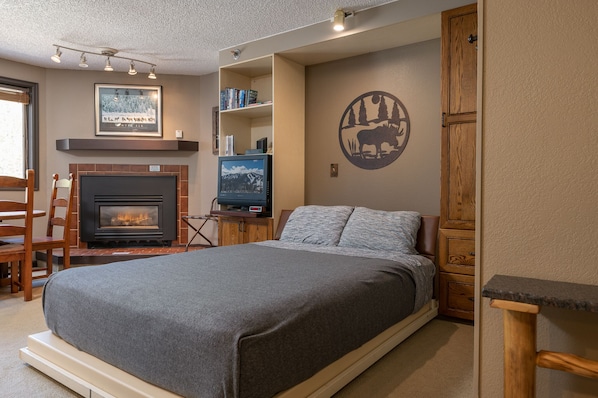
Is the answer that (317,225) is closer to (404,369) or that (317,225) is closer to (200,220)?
(404,369)

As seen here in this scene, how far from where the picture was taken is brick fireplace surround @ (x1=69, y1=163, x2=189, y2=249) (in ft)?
17.6

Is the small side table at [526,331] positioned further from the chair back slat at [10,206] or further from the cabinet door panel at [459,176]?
the chair back slat at [10,206]

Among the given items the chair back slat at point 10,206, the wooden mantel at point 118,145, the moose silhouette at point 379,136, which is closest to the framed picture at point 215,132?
the wooden mantel at point 118,145

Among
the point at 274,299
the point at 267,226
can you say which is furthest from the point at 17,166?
the point at 274,299

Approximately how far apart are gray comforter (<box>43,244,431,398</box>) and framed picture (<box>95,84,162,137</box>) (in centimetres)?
346

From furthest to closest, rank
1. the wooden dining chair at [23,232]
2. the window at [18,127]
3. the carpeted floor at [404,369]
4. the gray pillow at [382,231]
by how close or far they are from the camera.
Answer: the window at [18,127] < the wooden dining chair at [23,232] < the gray pillow at [382,231] < the carpeted floor at [404,369]

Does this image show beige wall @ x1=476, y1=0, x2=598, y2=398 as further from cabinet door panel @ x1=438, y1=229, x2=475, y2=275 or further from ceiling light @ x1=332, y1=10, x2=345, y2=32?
ceiling light @ x1=332, y1=10, x2=345, y2=32

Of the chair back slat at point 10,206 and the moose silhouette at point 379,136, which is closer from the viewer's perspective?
the chair back slat at point 10,206

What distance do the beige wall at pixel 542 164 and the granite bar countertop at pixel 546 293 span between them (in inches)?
3.4

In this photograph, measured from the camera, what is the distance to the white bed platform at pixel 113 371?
1654mm

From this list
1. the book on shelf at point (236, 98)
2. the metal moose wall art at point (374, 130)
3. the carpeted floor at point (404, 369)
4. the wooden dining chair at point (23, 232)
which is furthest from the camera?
the book on shelf at point (236, 98)

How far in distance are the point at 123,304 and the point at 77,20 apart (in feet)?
10.3

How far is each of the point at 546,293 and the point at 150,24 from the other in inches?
153

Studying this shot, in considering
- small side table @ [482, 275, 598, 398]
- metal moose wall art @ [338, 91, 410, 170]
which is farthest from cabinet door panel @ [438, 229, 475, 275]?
small side table @ [482, 275, 598, 398]
